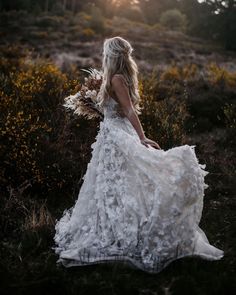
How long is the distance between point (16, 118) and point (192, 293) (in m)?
3.42

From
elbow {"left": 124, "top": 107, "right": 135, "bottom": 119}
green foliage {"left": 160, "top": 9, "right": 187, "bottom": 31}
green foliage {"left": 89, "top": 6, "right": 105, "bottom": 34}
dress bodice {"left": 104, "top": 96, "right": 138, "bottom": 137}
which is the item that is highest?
elbow {"left": 124, "top": 107, "right": 135, "bottom": 119}

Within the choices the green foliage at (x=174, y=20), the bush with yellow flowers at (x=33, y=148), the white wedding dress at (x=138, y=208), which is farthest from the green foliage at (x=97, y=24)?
the white wedding dress at (x=138, y=208)

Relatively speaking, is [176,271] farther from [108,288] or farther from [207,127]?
[207,127]

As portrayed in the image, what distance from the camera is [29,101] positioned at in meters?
7.62

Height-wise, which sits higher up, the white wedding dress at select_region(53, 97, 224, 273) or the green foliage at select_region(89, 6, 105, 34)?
the white wedding dress at select_region(53, 97, 224, 273)

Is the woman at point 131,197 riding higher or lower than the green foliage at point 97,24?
higher

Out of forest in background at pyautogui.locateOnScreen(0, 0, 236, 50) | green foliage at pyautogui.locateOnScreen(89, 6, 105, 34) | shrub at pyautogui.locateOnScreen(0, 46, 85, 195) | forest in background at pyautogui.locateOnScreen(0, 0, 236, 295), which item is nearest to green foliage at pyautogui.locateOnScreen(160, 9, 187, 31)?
forest in background at pyautogui.locateOnScreen(0, 0, 236, 50)

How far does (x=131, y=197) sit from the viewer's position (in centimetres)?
392

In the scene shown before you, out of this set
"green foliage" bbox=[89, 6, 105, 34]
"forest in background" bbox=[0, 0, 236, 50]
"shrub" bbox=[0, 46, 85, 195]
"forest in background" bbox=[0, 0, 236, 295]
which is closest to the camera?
"forest in background" bbox=[0, 0, 236, 295]

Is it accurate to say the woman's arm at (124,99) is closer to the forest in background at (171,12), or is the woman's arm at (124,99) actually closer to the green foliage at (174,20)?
the forest in background at (171,12)

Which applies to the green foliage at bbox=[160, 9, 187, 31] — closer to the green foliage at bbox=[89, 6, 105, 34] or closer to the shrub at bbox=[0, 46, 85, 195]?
the green foliage at bbox=[89, 6, 105, 34]

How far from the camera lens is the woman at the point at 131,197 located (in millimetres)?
3760

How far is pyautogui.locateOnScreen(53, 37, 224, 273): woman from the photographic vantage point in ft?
12.3

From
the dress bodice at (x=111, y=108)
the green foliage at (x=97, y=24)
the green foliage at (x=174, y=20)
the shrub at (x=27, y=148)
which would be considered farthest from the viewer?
the green foliage at (x=174, y=20)
